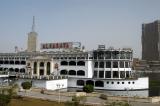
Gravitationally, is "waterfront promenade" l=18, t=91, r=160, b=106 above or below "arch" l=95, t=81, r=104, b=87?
below

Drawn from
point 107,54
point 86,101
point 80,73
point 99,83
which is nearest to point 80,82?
point 80,73

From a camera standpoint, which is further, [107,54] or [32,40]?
[32,40]

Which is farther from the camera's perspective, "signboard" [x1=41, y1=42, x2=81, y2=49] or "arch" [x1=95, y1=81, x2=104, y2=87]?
"signboard" [x1=41, y1=42, x2=81, y2=49]

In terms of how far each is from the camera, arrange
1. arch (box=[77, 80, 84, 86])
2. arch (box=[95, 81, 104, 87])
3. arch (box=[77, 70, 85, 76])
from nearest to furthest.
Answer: arch (box=[95, 81, 104, 87]) < arch (box=[77, 70, 85, 76]) < arch (box=[77, 80, 84, 86])

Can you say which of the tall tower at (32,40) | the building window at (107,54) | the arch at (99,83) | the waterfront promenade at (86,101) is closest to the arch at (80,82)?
the arch at (99,83)

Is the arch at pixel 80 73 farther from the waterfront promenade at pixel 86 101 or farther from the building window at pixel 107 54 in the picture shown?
the waterfront promenade at pixel 86 101

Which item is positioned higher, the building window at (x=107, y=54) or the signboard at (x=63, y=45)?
the signboard at (x=63, y=45)

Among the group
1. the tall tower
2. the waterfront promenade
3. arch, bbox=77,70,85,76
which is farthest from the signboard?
the tall tower

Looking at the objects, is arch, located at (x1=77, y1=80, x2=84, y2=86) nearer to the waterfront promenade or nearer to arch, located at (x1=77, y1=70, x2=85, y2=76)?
arch, located at (x1=77, y1=70, x2=85, y2=76)

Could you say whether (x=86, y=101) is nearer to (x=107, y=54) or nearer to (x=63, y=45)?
(x=107, y=54)

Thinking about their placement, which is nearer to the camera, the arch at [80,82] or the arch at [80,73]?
the arch at [80,73]

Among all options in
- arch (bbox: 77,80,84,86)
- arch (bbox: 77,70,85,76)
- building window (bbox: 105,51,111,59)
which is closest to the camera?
building window (bbox: 105,51,111,59)

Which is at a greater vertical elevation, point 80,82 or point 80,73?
point 80,73

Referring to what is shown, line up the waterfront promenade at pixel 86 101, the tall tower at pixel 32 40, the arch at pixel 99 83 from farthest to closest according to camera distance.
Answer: the tall tower at pixel 32 40, the arch at pixel 99 83, the waterfront promenade at pixel 86 101
